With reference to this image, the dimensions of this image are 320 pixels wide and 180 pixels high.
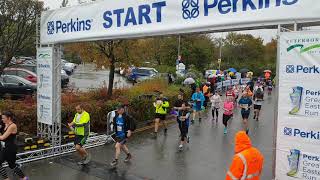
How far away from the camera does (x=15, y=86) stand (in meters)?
21.5

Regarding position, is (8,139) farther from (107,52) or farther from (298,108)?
(107,52)

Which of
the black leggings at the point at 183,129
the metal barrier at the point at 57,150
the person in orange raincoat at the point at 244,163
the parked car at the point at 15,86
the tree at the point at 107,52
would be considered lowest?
the metal barrier at the point at 57,150

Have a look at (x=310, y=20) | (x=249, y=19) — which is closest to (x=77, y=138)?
(x=249, y=19)

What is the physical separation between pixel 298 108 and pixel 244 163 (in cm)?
142

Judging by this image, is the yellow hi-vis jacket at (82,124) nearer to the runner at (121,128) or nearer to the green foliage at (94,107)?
the runner at (121,128)

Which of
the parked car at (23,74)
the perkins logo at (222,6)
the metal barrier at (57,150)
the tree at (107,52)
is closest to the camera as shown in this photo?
the perkins logo at (222,6)

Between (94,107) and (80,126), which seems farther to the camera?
(94,107)

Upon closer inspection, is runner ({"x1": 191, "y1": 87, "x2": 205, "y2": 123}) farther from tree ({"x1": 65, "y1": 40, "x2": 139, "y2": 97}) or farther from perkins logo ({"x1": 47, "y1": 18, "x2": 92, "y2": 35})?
perkins logo ({"x1": 47, "y1": 18, "x2": 92, "y2": 35})

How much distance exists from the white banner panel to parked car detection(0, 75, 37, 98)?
425 inches

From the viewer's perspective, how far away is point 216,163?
1091 centimetres

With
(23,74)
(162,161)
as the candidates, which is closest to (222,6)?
(162,161)

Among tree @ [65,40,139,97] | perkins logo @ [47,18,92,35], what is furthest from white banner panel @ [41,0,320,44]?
tree @ [65,40,139,97]

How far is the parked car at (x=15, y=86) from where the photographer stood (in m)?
21.2

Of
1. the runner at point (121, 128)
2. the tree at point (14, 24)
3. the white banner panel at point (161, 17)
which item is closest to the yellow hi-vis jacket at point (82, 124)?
the runner at point (121, 128)
